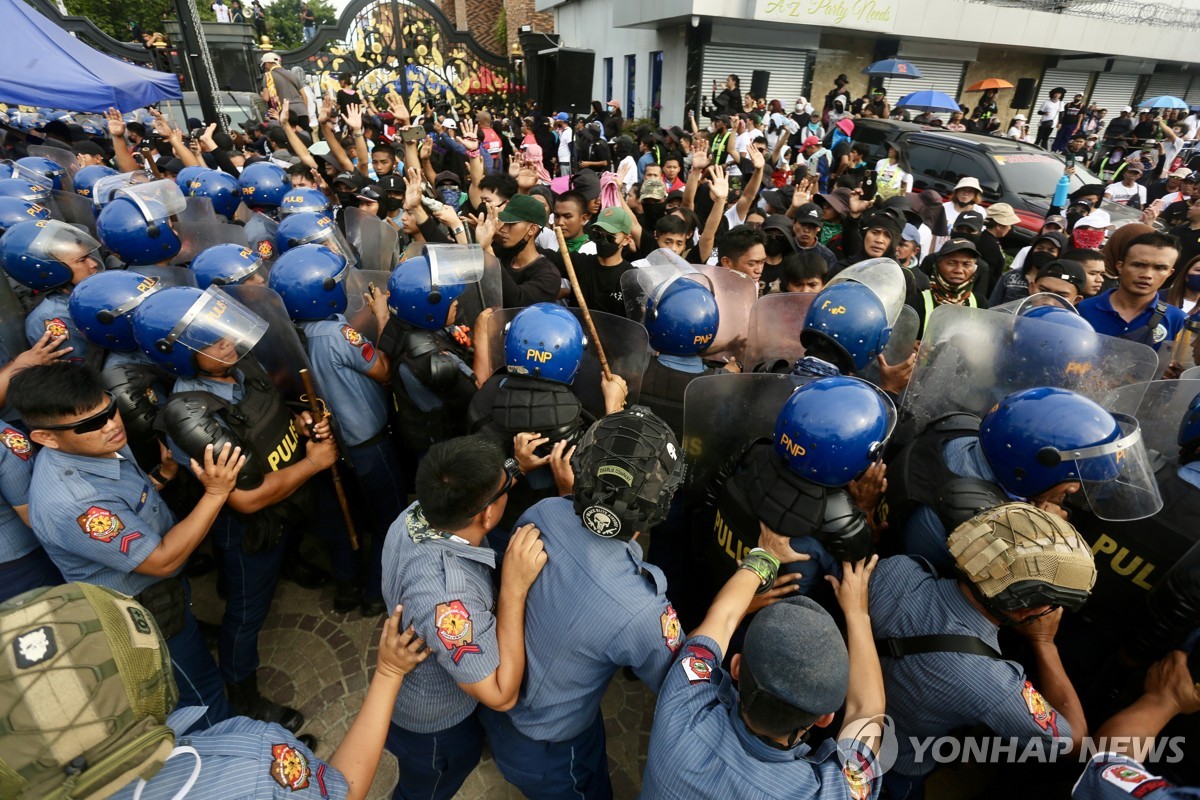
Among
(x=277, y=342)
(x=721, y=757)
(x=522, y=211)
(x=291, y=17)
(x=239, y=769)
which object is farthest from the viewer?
(x=291, y=17)

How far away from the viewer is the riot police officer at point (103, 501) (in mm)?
1951

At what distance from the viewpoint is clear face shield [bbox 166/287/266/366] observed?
2406 millimetres

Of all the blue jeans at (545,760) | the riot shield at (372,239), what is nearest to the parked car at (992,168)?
the riot shield at (372,239)

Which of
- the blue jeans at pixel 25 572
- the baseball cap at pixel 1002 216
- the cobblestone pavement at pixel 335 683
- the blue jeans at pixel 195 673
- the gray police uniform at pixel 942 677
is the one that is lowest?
→ the cobblestone pavement at pixel 335 683

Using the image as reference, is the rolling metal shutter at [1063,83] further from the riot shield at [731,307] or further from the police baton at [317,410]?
the police baton at [317,410]

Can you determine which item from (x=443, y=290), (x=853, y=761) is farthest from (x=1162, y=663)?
(x=443, y=290)

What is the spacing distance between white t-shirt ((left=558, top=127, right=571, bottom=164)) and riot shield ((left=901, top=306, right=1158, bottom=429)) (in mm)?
11257

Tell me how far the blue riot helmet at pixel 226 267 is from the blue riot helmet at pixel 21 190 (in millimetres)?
2538

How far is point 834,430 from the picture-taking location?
6.04ft

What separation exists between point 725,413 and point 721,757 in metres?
1.43

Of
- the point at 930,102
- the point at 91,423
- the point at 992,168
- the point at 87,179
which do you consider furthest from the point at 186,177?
the point at 930,102

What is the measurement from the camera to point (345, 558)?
11.1ft

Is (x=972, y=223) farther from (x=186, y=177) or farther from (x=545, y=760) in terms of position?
(x=186, y=177)

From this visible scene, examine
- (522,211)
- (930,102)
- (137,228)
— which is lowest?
(137,228)
